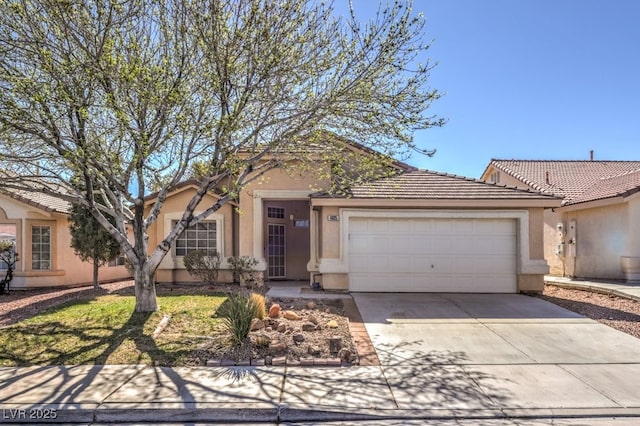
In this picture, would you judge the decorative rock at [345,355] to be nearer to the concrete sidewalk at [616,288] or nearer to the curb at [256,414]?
the curb at [256,414]

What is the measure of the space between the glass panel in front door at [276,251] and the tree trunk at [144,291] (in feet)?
20.8

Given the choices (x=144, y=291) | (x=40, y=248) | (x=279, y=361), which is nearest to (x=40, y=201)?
(x=40, y=248)

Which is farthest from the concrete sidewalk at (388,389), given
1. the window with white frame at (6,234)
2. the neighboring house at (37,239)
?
the window with white frame at (6,234)

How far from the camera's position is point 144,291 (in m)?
8.95

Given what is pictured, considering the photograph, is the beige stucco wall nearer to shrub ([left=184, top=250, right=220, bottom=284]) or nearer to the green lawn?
shrub ([left=184, top=250, right=220, bottom=284])

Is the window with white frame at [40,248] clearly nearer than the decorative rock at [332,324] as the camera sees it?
No

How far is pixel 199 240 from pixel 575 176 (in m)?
17.7

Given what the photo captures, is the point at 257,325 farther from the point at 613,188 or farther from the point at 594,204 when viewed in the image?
the point at 613,188

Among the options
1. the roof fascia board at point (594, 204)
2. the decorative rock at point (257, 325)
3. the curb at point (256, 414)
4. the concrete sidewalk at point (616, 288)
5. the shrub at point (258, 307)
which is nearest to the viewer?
the curb at point (256, 414)

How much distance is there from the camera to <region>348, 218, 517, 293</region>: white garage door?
12.5 meters

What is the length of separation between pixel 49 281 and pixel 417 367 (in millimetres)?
13677

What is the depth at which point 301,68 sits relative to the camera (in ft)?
26.7

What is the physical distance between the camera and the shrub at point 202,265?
1370 cm

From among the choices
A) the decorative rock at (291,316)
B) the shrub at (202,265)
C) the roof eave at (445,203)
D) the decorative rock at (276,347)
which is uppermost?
the roof eave at (445,203)
